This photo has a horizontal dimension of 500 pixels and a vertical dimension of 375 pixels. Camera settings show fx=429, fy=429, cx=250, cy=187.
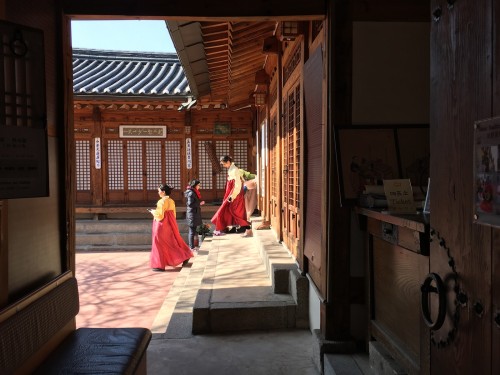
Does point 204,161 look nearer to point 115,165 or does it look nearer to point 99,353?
point 115,165

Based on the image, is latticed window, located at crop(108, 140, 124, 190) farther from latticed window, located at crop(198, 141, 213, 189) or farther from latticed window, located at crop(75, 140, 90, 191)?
latticed window, located at crop(198, 141, 213, 189)

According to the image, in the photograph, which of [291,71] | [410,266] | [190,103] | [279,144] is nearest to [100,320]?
[279,144]

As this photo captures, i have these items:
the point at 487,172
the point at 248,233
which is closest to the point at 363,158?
the point at 487,172

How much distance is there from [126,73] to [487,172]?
1756 cm

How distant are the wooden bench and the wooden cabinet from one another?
1.70 meters

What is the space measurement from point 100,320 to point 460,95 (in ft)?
19.7

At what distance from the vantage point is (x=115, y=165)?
13.9m

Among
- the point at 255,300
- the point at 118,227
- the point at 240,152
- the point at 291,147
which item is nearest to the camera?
the point at 255,300

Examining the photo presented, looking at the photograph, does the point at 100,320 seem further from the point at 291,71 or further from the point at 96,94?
the point at 96,94

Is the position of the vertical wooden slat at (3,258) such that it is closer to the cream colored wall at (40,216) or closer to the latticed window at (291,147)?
the cream colored wall at (40,216)

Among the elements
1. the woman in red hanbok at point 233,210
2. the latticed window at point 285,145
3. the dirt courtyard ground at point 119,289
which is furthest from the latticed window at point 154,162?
the latticed window at point 285,145

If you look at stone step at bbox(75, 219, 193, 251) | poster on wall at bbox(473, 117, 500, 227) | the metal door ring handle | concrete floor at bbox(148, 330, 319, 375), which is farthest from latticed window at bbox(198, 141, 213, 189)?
poster on wall at bbox(473, 117, 500, 227)

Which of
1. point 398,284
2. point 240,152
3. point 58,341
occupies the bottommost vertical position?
point 58,341

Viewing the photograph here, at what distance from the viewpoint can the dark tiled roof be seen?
14023 millimetres
